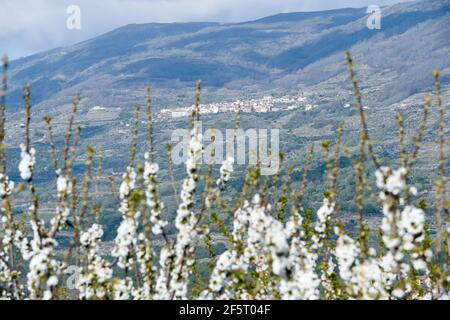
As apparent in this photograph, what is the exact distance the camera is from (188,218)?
6.60m

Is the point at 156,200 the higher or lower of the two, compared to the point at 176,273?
higher

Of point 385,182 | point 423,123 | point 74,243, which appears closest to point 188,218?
point 74,243

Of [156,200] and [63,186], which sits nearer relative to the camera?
[63,186]

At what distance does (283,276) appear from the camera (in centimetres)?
506

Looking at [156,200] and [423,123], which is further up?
[423,123]

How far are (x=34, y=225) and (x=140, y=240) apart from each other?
1342 mm

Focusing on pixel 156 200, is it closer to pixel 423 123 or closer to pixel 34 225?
pixel 34 225
